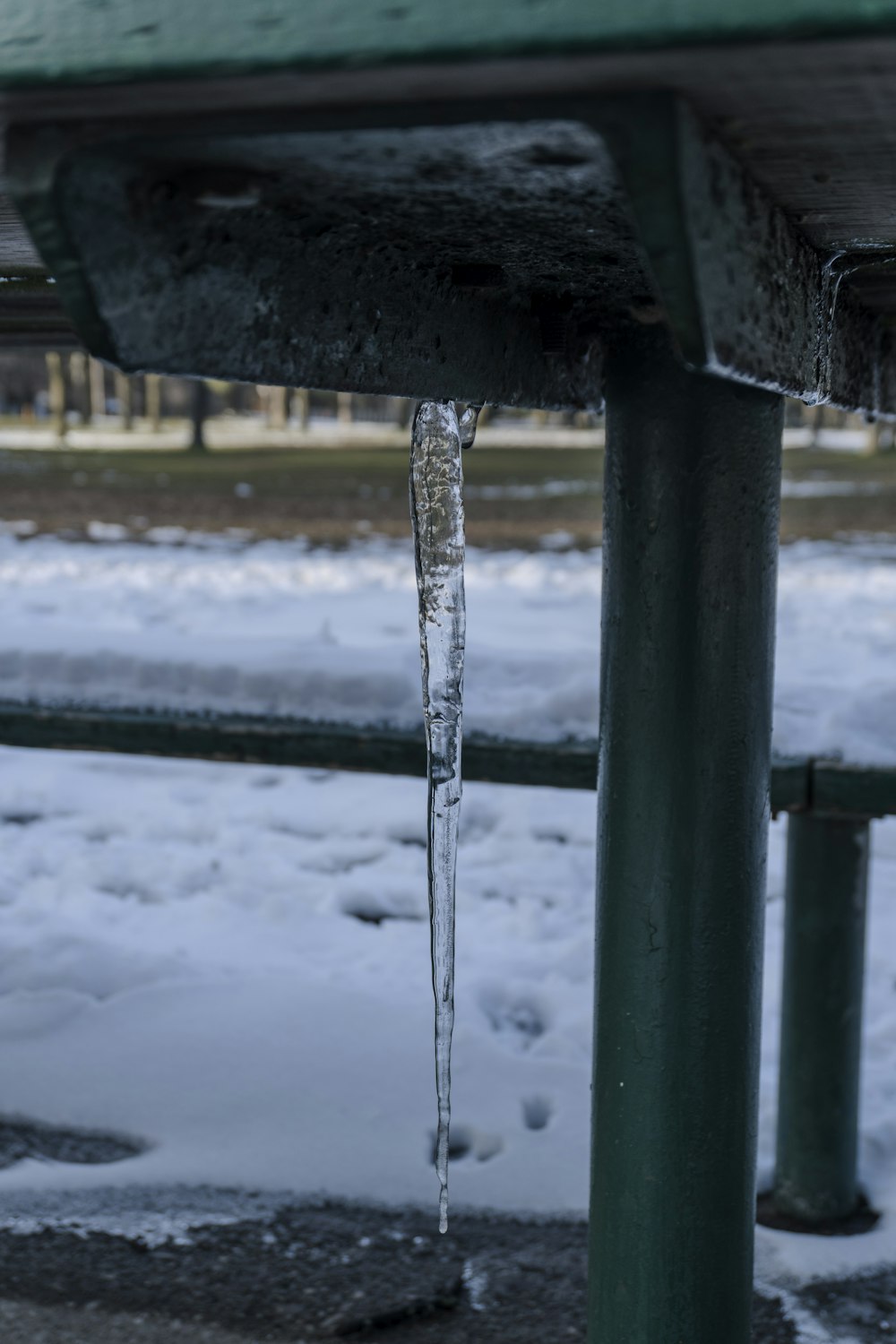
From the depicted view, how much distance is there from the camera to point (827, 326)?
4.20 feet

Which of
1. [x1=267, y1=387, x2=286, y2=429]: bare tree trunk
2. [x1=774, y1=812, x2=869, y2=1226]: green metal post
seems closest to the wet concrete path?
[x1=774, y1=812, x2=869, y2=1226]: green metal post

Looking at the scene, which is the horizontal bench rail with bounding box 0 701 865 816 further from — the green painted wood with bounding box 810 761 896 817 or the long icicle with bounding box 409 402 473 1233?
the long icicle with bounding box 409 402 473 1233

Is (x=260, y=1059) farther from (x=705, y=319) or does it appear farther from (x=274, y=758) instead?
(x=705, y=319)

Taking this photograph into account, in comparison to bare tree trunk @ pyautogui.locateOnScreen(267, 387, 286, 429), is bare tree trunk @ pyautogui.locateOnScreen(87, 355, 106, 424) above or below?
above

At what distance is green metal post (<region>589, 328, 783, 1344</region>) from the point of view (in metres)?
1.34

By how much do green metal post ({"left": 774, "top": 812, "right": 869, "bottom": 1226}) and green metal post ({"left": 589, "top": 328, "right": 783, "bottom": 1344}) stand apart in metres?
0.73

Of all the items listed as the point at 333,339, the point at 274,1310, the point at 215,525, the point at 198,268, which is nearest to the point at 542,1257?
the point at 274,1310

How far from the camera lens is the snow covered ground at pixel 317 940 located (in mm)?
2234

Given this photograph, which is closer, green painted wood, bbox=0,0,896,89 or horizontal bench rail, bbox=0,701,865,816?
green painted wood, bbox=0,0,896,89

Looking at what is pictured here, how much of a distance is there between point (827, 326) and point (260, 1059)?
6.07ft

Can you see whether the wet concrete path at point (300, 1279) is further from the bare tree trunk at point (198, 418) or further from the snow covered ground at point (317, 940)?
the bare tree trunk at point (198, 418)

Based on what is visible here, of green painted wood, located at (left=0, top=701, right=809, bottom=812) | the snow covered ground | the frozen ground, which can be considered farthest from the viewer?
the snow covered ground

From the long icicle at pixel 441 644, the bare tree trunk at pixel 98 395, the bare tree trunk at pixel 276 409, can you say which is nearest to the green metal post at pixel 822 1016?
the long icicle at pixel 441 644

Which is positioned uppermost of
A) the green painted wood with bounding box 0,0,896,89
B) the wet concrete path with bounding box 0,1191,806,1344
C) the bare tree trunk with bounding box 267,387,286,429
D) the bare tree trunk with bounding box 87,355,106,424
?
the bare tree trunk with bounding box 87,355,106,424
